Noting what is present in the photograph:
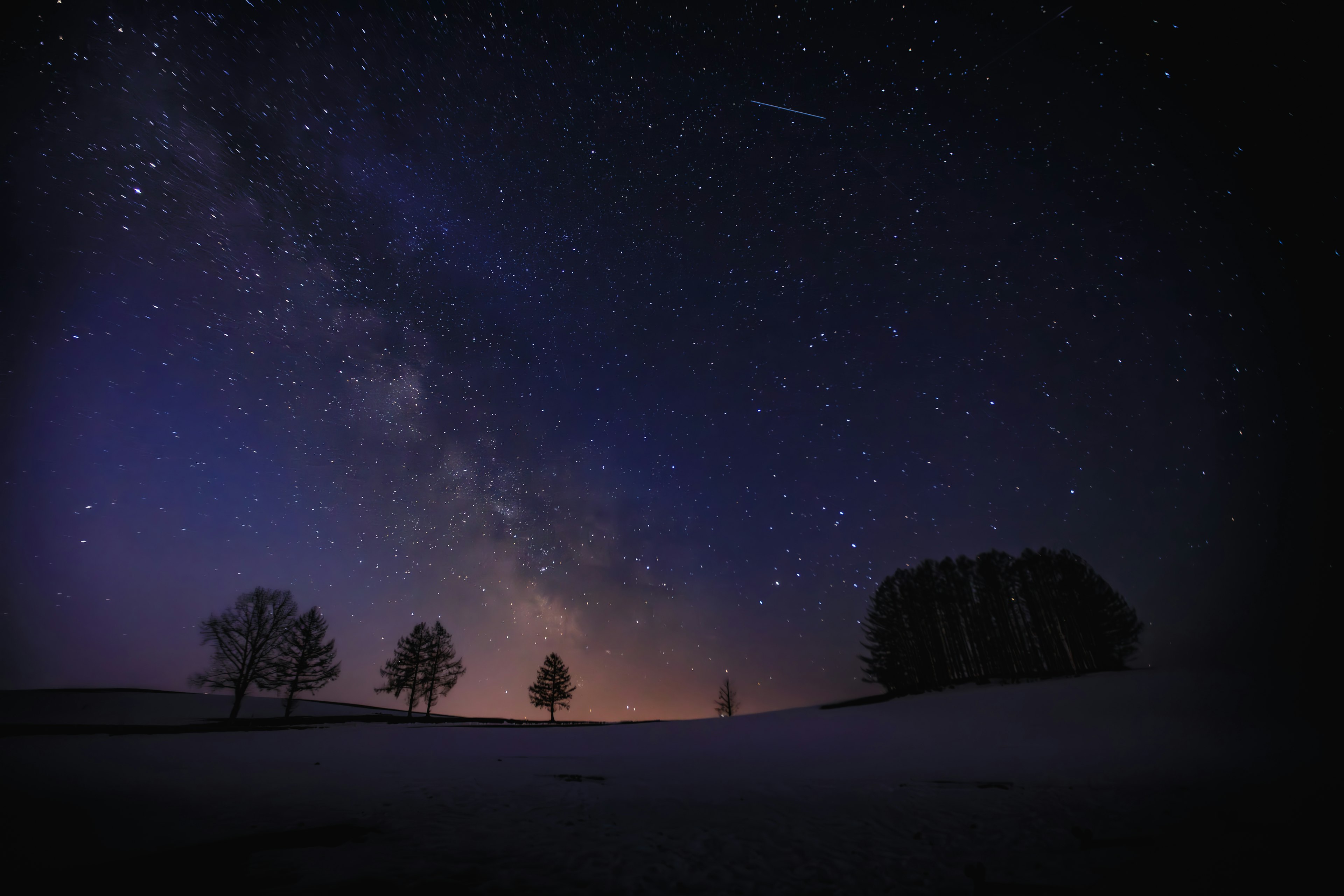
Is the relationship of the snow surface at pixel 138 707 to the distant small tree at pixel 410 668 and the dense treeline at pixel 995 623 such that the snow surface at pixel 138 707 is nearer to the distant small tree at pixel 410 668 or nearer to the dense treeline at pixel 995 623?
the distant small tree at pixel 410 668

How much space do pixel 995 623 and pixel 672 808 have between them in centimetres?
4161

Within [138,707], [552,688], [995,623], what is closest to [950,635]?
[995,623]

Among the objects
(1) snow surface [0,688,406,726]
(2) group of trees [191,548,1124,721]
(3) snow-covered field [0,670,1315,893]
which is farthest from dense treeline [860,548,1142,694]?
(1) snow surface [0,688,406,726]

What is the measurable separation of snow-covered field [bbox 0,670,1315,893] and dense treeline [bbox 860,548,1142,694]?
834 inches

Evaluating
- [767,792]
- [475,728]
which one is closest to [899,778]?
[767,792]

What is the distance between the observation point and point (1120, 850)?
21.0 ft

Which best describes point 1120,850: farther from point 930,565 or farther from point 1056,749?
point 930,565

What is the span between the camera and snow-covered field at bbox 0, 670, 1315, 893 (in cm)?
538

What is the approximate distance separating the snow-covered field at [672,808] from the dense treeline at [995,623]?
2119cm

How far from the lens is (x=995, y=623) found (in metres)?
38.8

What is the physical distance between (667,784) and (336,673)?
3419cm

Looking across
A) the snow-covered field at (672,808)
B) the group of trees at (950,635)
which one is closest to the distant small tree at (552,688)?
the group of trees at (950,635)

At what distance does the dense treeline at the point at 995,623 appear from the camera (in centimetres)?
3575

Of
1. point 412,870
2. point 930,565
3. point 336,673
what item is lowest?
point 412,870
